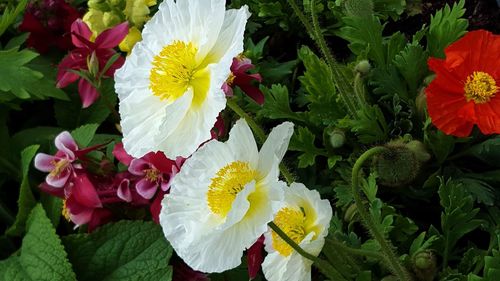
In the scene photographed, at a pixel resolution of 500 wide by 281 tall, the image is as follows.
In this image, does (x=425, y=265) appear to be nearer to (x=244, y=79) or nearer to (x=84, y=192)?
(x=244, y=79)

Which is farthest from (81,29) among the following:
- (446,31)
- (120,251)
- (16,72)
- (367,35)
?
(446,31)

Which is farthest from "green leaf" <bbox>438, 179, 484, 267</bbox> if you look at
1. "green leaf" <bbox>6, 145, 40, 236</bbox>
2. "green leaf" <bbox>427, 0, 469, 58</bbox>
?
"green leaf" <bbox>6, 145, 40, 236</bbox>

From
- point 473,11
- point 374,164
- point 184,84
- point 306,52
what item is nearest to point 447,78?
point 374,164

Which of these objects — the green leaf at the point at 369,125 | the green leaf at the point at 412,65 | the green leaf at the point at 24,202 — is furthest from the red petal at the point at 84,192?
the green leaf at the point at 412,65

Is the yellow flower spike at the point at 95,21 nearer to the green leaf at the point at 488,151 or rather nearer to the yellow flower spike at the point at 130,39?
the yellow flower spike at the point at 130,39

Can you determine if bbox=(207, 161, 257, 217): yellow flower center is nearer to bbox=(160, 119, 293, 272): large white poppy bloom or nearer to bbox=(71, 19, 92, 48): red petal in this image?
bbox=(160, 119, 293, 272): large white poppy bloom
